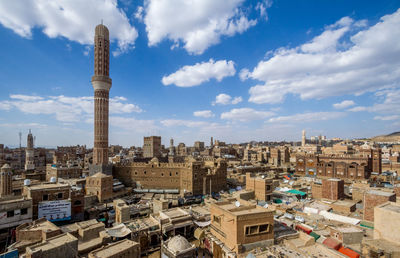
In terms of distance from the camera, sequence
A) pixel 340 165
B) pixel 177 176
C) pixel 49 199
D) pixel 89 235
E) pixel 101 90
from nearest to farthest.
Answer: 1. pixel 89 235
2. pixel 49 199
3. pixel 177 176
4. pixel 101 90
5. pixel 340 165

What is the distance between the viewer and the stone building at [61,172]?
2264 inches

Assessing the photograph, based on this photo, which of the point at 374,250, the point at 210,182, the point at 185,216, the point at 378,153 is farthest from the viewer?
the point at 378,153

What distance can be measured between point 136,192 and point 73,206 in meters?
21.7

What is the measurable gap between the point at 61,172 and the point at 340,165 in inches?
3301

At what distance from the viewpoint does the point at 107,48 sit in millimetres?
60719

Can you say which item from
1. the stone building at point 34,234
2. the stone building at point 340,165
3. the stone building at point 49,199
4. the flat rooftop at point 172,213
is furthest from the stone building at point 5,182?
the stone building at point 340,165

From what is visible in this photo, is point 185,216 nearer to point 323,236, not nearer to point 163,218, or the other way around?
point 163,218

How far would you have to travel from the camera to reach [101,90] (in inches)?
2315

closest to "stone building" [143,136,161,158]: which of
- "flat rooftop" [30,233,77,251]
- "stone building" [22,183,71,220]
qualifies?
"stone building" [22,183,71,220]

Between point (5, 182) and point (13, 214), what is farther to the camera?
point (5, 182)

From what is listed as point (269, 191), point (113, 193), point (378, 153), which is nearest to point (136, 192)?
point (113, 193)

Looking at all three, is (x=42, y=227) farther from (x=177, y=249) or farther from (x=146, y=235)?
(x=177, y=249)

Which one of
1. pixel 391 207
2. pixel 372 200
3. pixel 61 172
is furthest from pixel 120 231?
pixel 61 172

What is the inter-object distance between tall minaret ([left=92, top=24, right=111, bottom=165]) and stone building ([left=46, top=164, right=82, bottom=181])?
10405 mm
